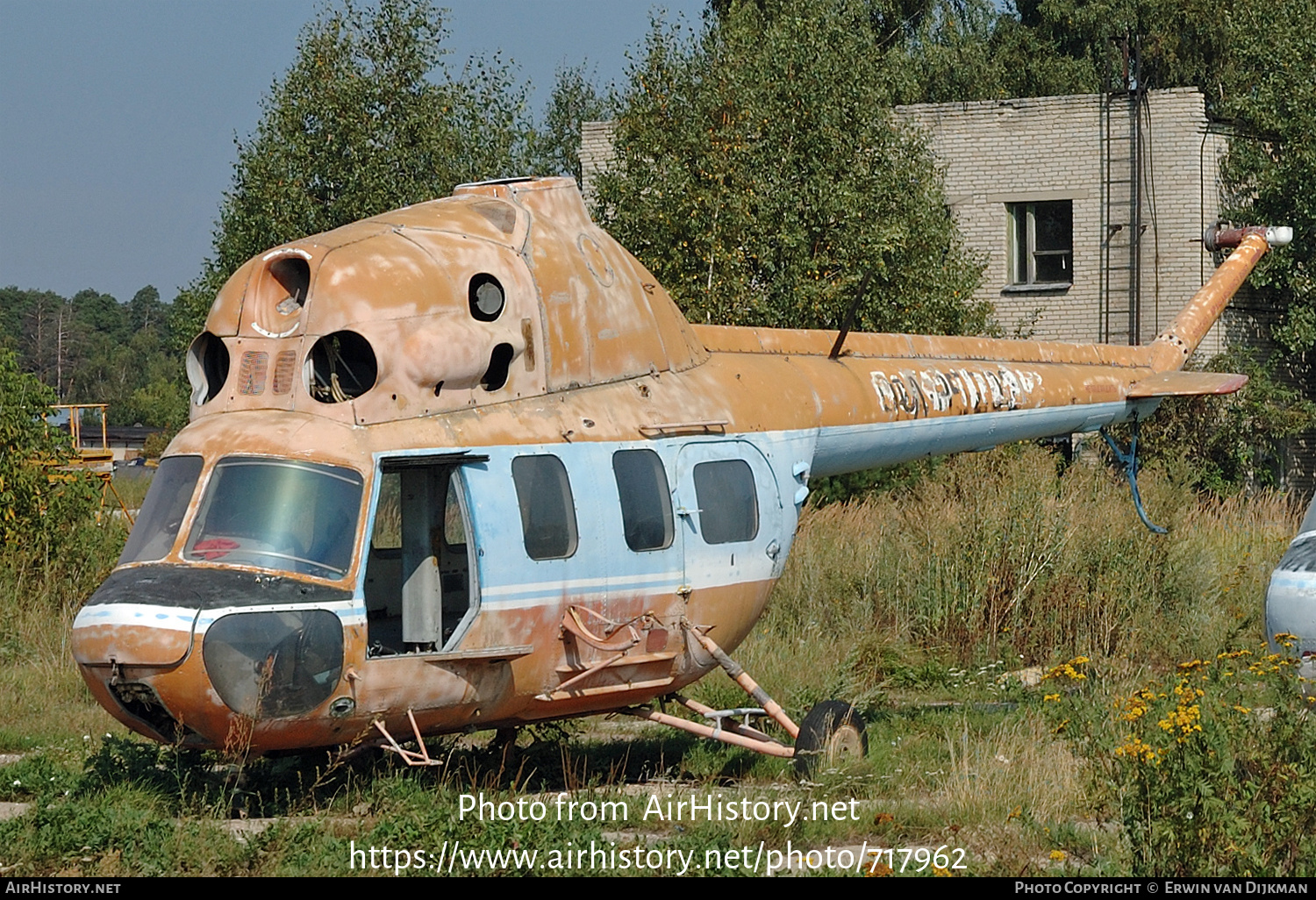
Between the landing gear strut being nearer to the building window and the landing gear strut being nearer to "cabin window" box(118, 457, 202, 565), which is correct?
"cabin window" box(118, 457, 202, 565)

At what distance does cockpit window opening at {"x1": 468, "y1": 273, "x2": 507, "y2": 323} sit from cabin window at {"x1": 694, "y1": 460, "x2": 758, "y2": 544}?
5.15 ft

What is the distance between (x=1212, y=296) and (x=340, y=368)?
9085 millimetres

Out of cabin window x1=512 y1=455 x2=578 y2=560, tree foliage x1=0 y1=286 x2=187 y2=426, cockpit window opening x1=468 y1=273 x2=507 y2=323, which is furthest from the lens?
tree foliage x1=0 y1=286 x2=187 y2=426

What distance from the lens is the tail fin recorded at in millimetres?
13125

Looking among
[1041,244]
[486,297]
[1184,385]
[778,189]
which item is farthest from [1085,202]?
[486,297]

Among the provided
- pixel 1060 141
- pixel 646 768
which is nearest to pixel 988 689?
pixel 646 768

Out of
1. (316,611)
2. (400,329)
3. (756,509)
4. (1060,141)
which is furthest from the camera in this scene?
(1060,141)

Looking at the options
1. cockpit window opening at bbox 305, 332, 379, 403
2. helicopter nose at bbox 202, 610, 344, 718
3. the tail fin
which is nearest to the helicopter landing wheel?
helicopter nose at bbox 202, 610, 344, 718

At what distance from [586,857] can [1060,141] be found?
22618mm

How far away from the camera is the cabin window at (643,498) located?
838cm

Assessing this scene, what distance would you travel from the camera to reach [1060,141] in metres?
26.9

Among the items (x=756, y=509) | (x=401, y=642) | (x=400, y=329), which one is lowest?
(x=401, y=642)

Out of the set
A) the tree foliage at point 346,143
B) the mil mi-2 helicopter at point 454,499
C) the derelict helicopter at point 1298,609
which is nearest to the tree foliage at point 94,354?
the tree foliage at point 346,143
